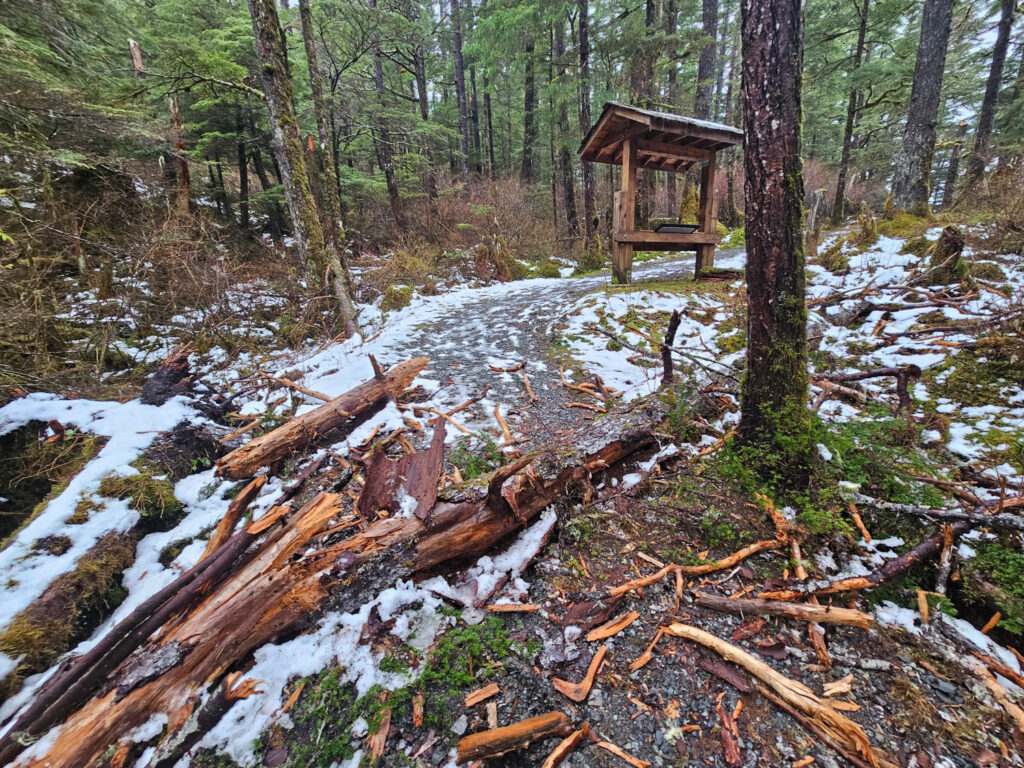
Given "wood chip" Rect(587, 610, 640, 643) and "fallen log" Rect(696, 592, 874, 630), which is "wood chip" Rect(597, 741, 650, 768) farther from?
"fallen log" Rect(696, 592, 874, 630)

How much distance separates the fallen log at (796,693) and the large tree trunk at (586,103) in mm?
10001

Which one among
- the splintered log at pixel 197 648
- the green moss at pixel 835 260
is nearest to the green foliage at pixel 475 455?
the splintered log at pixel 197 648

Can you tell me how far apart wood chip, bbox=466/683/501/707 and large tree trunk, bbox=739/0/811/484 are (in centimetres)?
207

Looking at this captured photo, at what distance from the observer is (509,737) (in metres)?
1.43

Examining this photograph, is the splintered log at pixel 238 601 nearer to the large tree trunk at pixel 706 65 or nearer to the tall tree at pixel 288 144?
the tall tree at pixel 288 144

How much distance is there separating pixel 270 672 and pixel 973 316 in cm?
659

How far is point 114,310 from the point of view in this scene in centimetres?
531

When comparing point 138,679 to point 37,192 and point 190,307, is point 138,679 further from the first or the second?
point 37,192

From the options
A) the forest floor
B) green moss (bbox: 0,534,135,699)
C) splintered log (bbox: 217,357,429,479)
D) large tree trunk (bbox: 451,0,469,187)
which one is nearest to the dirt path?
A: the forest floor

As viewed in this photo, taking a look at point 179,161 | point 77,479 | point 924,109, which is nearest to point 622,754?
point 77,479

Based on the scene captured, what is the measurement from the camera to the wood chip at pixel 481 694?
1607 millimetres

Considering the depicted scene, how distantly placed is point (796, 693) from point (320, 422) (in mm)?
3676

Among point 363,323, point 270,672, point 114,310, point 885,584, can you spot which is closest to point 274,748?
point 270,672

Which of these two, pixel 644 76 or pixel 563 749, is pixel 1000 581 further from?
pixel 644 76
